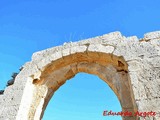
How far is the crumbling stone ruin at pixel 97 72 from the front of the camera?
3658mm

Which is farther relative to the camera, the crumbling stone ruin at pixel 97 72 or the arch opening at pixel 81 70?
the arch opening at pixel 81 70

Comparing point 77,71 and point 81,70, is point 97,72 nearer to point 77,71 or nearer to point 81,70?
point 81,70

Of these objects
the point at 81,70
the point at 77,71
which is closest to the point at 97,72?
the point at 81,70

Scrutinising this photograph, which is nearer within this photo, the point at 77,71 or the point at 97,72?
the point at 97,72

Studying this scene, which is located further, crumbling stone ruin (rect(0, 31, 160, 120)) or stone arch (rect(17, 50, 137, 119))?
stone arch (rect(17, 50, 137, 119))

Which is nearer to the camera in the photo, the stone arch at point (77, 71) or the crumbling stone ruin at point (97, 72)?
the crumbling stone ruin at point (97, 72)

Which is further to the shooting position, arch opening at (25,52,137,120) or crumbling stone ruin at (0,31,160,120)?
arch opening at (25,52,137,120)

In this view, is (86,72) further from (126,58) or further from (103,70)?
(126,58)

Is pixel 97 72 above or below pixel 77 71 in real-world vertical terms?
below

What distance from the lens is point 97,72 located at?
487cm

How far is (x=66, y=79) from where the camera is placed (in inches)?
209

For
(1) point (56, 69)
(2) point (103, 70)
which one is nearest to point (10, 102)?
(1) point (56, 69)

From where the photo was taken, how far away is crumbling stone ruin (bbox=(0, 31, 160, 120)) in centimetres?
366

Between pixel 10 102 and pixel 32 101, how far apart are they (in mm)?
528
